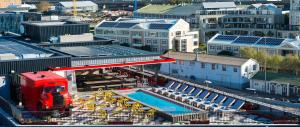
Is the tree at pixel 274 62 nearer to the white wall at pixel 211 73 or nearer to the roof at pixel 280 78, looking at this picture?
the white wall at pixel 211 73

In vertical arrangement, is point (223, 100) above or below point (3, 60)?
below

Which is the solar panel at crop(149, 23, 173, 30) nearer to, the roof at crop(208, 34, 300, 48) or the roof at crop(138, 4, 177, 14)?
the roof at crop(208, 34, 300, 48)

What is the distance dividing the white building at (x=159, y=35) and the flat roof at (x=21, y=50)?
639 centimetres

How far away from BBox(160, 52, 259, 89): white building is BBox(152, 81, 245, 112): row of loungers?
2.40 metres

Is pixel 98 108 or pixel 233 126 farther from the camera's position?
pixel 98 108

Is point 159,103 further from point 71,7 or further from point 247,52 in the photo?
point 71,7

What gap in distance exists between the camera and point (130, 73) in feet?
47.2

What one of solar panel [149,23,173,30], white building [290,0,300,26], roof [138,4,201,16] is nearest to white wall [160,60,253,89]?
solar panel [149,23,173,30]

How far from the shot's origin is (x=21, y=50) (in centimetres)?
1436

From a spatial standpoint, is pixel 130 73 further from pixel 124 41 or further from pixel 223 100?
pixel 124 41

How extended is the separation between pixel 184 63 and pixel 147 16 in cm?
1757

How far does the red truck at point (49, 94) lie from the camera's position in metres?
9.69

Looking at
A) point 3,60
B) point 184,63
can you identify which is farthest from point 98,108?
point 184,63

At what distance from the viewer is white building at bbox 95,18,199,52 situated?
21.6 m
